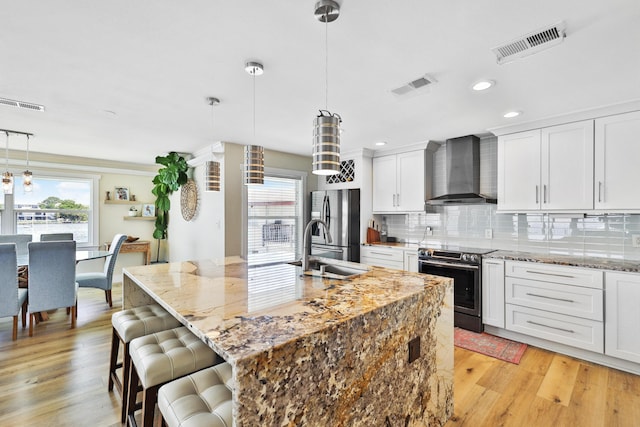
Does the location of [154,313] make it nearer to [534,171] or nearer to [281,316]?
[281,316]

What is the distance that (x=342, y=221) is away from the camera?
14.8 ft

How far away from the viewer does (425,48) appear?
5.97ft

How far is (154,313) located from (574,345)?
3.57 meters

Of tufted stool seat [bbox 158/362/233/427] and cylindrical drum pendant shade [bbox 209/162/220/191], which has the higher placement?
cylindrical drum pendant shade [bbox 209/162/220/191]

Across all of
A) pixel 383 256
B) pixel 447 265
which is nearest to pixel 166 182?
pixel 383 256

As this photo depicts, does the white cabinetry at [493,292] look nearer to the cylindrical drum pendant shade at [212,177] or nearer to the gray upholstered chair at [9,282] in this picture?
the cylindrical drum pendant shade at [212,177]

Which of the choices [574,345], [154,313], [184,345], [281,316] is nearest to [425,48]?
[281,316]

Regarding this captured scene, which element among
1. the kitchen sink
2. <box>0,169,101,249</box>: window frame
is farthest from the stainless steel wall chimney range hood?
<box>0,169,101,249</box>: window frame

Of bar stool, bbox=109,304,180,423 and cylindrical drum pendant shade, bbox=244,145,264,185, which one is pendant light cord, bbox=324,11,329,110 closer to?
cylindrical drum pendant shade, bbox=244,145,264,185

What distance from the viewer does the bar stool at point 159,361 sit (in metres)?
1.39

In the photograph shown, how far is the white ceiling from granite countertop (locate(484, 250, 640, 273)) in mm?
1425

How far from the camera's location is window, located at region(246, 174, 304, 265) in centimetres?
456

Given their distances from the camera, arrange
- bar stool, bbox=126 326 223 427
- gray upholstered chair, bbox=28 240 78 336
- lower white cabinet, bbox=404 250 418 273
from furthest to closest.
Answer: lower white cabinet, bbox=404 250 418 273 < gray upholstered chair, bbox=28 240 78 336 < bar stool, bbox=126 326 223 427

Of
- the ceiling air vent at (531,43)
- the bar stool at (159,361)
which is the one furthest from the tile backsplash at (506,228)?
the bar stool at (159,361)
